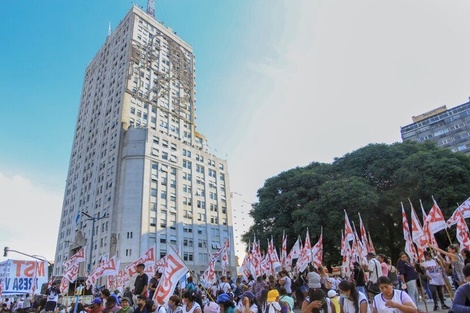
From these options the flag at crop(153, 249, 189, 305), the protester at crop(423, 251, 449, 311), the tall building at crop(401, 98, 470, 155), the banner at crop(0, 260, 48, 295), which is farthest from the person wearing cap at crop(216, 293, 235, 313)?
the tall building at crop(401, 98, 470, 155)

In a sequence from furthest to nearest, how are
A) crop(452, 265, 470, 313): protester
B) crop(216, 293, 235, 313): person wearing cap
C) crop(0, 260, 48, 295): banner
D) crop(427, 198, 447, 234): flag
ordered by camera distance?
crop(427, 198, 447, 234): flag → crop(0, 260, 48, 295): banner → crop(216, 293, 235, 313): person wearing cap → crop(452, 265, 470, 313): protester

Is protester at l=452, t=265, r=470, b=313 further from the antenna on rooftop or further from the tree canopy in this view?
the antenna on rooftop

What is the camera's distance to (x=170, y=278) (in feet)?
25.0

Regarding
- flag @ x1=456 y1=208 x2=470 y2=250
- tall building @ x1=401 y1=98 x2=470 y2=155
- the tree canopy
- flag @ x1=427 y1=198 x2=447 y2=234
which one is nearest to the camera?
flag @ x1=456 y1=208 x2=470 y2=250

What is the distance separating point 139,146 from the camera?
173ft

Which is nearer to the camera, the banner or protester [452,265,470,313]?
protester [452,265,470,313]

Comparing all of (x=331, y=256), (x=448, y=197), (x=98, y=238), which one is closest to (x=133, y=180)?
(x=98, y=238)

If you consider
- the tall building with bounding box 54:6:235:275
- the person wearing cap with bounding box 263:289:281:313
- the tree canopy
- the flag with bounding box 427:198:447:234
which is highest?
the tall building with bounding box 54:6:235:275

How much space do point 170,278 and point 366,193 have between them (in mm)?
24378

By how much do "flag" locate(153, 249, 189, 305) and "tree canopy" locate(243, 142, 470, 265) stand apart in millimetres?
21686

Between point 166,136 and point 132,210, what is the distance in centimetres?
1549

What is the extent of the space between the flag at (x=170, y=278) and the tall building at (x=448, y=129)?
69.7 meters

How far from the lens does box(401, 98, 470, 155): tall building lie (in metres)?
66.4

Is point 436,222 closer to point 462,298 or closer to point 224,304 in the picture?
point 224,304
